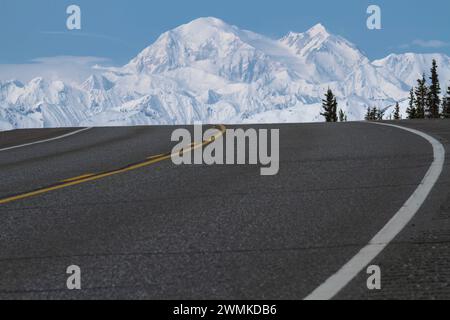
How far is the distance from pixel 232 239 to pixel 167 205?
1.79 metres

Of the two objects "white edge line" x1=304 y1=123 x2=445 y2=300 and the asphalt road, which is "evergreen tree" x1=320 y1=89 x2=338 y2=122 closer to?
the asphalt road

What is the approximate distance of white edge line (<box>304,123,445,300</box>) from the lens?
15.8ft

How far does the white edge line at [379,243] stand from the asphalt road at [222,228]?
0.07 meters

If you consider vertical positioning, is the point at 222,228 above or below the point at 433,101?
below

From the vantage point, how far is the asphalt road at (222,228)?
502 cm

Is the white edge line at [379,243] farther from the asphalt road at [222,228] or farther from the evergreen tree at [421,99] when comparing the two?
the evergreen tree at [421,99]

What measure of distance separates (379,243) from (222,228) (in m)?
1.49

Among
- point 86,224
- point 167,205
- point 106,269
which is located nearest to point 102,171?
point 167,205

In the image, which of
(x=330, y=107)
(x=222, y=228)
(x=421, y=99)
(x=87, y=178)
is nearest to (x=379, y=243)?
(x=222, y=228)

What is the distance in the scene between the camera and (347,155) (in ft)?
38.5

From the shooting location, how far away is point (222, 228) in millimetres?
6711

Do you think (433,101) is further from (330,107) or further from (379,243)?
(379,243)

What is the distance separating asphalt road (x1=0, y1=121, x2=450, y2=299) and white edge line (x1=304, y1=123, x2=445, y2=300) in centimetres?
7

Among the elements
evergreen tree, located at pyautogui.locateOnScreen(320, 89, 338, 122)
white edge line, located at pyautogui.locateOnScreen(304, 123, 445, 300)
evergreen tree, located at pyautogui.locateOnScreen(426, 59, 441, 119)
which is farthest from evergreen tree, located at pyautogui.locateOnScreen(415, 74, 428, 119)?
white edge line, located at pyautogui.locateOnScreen(304, 123, 445, 300)
